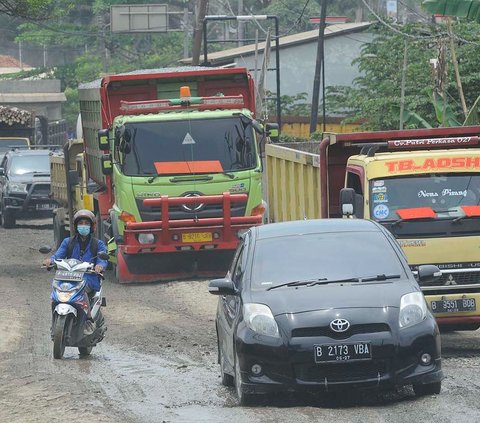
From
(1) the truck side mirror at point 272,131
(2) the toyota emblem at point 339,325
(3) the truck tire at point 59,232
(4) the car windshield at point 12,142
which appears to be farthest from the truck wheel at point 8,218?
(2) the toyota emblem at point 339,325

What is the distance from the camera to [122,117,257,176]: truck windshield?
20.1 metres

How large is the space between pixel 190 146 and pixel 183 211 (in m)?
1.02

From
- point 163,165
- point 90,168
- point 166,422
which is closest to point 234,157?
point 163,165

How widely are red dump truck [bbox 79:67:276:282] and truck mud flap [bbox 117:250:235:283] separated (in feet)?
0.05

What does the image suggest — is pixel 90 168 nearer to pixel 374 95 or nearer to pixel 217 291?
pixel 217 291

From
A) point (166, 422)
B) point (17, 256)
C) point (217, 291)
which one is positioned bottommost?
point (17, 256)

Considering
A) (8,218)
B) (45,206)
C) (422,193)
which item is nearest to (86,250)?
(422,193)

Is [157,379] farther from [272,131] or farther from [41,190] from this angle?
[41,190]

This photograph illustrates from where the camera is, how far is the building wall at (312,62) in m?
55.9

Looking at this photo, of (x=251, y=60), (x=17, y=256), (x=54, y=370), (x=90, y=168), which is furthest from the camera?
(x=251, y=60)

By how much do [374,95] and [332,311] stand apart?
3083 centimetres

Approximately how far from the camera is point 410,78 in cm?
3675

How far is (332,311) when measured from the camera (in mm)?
9539

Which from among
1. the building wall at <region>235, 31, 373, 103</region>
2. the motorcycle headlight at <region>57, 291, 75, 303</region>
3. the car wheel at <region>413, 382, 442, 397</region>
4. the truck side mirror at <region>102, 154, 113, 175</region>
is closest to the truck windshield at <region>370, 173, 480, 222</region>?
the motorcycle headlight at <region>57, 291, 75, 303</region>
